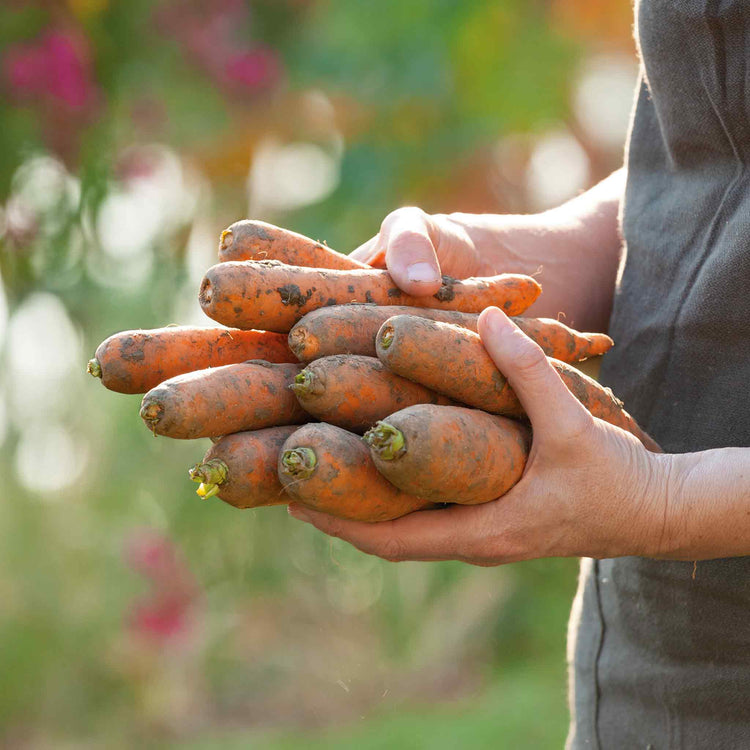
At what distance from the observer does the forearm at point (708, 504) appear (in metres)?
1.29

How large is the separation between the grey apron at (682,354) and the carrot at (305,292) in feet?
0.77

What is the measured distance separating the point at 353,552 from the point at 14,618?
157 cm

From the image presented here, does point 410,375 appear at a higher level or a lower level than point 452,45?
lower

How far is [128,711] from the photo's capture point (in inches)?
167

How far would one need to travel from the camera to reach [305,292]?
149cm

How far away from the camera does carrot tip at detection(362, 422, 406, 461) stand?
49.6 inches

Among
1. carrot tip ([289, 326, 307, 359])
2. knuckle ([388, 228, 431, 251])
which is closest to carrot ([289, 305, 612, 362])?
carrot tip ([289, 326, 307, 359])

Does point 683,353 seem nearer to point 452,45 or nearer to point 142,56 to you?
point 452,45

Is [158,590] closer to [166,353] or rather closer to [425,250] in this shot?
[166,353]

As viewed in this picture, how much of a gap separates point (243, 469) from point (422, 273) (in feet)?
1.40

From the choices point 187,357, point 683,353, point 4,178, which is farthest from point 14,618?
point 683,353

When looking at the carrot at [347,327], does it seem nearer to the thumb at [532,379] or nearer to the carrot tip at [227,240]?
the thumb at [532,379]

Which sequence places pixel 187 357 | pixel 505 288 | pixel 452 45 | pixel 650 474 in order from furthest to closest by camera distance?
pixel 452 45
pixel 505 288
pixel 187 357
pixel 650 474

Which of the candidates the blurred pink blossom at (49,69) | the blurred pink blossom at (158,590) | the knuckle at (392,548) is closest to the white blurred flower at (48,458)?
the blurred pink blossom at (158,590)
